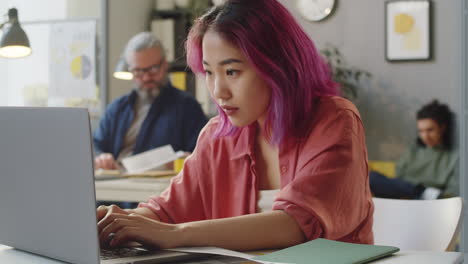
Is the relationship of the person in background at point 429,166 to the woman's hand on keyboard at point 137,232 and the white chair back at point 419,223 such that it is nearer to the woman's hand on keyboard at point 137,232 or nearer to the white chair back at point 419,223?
the white chair back at point 419,223

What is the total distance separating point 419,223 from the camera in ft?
4.84

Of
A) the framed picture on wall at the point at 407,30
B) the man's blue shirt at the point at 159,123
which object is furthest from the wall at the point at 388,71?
the man's blue shirt at the point at 159,123

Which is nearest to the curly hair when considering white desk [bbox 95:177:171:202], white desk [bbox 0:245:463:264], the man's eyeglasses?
the man's eyeglasses

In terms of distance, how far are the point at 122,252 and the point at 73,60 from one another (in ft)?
13.3

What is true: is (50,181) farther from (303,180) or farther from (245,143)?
(245,143)

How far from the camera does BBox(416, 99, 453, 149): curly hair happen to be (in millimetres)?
4395

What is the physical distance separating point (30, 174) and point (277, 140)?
1.91ft

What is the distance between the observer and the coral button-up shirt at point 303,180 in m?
1.17

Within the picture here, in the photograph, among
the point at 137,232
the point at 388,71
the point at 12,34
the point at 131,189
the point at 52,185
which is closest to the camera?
the point at 52,185

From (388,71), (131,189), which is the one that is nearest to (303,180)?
(131,189)

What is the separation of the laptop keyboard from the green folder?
222 mm

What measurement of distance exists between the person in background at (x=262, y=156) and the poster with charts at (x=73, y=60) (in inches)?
139

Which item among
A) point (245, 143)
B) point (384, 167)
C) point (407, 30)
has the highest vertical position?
point (407, 30)

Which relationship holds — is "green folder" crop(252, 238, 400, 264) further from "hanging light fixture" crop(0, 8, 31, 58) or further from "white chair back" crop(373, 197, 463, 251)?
"hanging light fixture" crop(0, 8, 31, 58)
